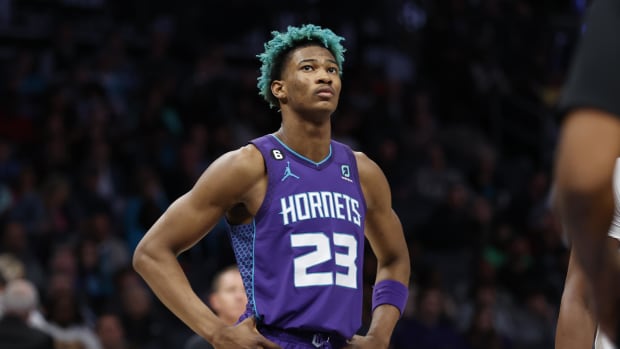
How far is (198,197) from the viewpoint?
3943mm

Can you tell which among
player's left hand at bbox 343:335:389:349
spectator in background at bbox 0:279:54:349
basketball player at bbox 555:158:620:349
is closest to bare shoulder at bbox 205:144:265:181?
player's left hand at bbox 343:335:389:349

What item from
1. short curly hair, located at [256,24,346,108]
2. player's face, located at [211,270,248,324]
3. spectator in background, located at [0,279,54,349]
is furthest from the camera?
spectator in background, located at [0,279,54,349]

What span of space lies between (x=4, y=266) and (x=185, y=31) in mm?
5859

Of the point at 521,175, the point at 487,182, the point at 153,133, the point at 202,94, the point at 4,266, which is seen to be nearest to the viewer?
the point at 4,266

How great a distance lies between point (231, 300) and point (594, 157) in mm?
4222

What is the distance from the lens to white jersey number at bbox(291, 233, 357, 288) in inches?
151

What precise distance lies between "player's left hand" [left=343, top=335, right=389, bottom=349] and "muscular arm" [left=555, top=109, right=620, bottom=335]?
7.43 ft

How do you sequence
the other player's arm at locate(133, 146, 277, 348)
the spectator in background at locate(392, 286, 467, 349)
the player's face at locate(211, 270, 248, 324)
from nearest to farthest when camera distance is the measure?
the other player's arm at locate(133, 146, 277, 348), the player's face at locate(211, 270, 248, 324), the spectator in background at locate(392, 286, 467, 349)

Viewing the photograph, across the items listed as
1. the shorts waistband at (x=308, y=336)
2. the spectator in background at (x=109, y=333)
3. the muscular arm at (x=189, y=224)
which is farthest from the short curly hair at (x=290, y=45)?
the spectator in background at (x=109, y=333)

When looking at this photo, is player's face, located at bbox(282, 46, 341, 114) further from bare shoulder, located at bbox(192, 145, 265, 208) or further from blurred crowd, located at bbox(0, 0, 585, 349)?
blurred crowd, located at bbox(0, 0, 585, 349)

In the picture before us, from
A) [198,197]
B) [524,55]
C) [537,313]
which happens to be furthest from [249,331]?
[524,55]

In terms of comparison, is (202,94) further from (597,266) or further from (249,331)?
(597,266)

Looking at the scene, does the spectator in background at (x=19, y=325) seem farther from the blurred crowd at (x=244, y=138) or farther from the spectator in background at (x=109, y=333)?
the spectator in background at (x=109, y=333)

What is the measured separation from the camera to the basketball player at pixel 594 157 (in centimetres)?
172
